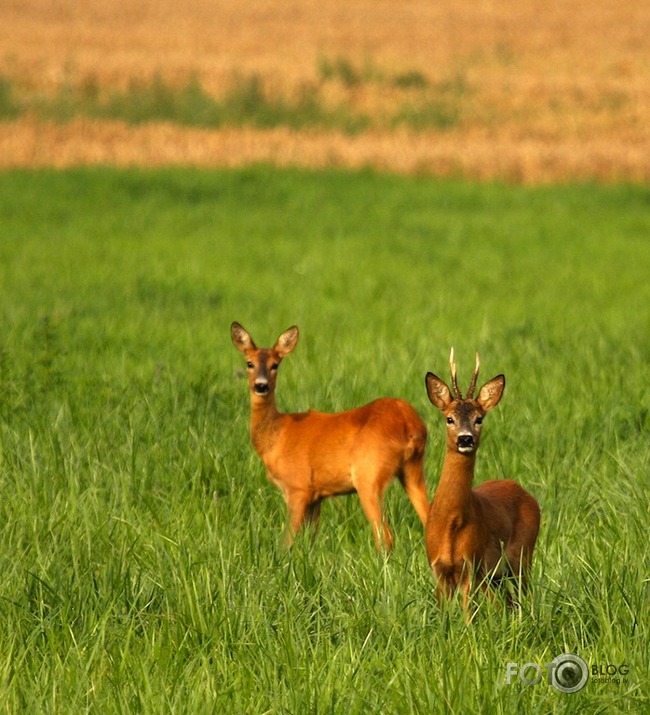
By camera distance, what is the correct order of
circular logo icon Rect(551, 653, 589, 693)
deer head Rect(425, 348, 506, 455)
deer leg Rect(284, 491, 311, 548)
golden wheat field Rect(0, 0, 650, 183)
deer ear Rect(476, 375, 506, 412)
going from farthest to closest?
1. golden wheat field Rect(0, 0, 650, 183)
2. deer leg Rect(284, 491, 311, 548)
3. deer ear Rect(476, 375, 506, 412)
4. deer head Rect(425, 348, 506, 455)
5. circular logo icon Rect(551, 653, 589, 693)

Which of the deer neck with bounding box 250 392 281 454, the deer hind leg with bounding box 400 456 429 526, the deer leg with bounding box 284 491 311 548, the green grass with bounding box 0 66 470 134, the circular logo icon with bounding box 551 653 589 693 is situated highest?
the green grass with bounding box 0 66 470 134

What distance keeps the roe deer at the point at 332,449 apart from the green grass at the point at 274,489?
0.16 metres

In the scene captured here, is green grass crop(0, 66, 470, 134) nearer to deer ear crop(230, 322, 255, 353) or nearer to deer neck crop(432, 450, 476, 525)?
deer ear crop(230, 322, 255, 353)

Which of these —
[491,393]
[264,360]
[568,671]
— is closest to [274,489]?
[264,360]

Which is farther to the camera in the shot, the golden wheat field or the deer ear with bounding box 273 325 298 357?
the golden wheat field

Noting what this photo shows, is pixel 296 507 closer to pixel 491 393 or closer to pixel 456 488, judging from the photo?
pixel 456 488

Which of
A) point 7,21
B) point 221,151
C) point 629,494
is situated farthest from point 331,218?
point 7,21

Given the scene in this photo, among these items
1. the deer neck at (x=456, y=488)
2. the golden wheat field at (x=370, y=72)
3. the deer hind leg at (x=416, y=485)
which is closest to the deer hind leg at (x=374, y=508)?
the deer hind leg at (x=416, y=485)

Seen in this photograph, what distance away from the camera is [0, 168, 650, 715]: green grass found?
3785 mm

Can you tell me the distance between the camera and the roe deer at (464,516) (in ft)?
13.3

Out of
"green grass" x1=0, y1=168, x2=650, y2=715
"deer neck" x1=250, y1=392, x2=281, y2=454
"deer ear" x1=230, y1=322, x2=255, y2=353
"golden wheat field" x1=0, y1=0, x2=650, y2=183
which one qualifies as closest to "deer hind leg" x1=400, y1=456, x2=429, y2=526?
"green grass" x1=0, y1=168, x2=650, y2=715

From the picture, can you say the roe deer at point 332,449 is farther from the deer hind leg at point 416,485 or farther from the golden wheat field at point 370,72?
the golden wheat field at point 370,72

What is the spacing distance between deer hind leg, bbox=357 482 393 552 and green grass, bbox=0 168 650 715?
0.29ft

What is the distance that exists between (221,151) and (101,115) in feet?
32.7
